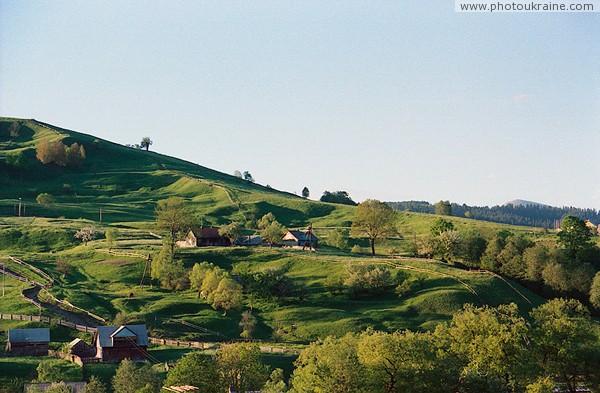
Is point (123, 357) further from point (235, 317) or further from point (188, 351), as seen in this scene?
point (235, 317)

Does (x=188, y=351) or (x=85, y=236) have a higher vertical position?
(x=85, y=236)

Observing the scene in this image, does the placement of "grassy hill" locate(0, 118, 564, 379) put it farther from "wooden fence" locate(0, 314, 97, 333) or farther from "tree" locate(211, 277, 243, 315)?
"wooden fence" locate(0, 314, 97, 333)

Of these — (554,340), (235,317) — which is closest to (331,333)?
(235,317)

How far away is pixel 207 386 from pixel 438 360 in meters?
21.2

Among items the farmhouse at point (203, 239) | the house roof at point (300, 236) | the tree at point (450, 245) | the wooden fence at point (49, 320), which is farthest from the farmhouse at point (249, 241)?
the wooden fence at point (49, 320)

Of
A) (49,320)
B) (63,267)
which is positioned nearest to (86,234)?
(63,267)

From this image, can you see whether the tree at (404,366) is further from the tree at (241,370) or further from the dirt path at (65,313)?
the dirt path at (65,313)

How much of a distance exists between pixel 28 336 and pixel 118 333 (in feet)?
35.5

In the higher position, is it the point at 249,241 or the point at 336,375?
the point at 249,241

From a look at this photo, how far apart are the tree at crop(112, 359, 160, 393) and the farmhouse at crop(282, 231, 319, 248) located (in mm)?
83999

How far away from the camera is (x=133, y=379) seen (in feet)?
258

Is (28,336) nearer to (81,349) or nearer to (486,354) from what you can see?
(81,349)

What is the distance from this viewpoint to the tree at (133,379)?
78.1 m

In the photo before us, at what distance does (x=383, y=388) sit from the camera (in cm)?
7169
